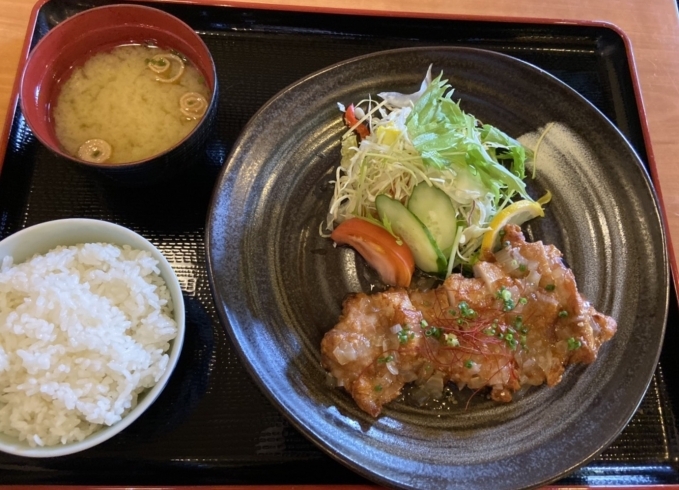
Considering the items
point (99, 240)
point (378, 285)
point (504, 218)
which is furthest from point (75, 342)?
point (504, 218)

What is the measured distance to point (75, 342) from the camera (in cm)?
152

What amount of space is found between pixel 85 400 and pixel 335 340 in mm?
740

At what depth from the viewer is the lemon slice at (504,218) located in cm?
201

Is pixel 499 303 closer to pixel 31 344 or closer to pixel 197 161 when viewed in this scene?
pixel 197 161

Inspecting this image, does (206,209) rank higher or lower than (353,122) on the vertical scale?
lower

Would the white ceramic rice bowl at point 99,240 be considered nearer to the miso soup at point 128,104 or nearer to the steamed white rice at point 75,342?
the steamed white rice at point 75,342

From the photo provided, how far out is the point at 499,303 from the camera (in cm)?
179

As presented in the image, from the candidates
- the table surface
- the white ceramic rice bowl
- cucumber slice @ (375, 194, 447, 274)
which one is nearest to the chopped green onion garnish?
cucumber slice @ (375, 194, 447, 274)

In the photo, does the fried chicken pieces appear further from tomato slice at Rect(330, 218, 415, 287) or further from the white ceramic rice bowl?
the white ceramic rice bowl

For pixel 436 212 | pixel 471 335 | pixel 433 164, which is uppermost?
pixel 433 164

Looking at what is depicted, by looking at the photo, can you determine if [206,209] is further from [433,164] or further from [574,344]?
[574,344]

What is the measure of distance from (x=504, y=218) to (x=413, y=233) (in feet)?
1.16

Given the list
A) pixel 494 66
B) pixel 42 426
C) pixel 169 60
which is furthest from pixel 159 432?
pixel 494 66

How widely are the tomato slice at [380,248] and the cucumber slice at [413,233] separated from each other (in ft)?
0.11
